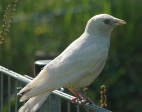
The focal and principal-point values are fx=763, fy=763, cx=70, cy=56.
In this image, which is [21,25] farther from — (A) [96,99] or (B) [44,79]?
(B) [44,79]

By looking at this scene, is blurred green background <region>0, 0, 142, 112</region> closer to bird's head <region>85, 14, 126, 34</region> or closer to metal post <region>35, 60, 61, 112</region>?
bird's head <region>85, 14, 126, 34</region>

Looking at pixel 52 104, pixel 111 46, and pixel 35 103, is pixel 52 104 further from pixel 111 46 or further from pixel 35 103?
pixel 111 46

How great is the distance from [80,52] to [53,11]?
11.8 ft

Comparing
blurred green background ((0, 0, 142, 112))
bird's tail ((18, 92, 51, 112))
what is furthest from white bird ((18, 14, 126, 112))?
blurred green background ((0, 0, 142, 112))

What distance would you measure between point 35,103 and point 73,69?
1.14 ft

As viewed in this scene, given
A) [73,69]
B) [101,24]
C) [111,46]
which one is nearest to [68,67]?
[73,69]

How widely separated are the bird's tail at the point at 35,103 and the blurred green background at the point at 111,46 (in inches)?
122

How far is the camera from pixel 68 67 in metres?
4.55

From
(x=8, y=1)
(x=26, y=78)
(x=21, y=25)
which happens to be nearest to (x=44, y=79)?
(x=26, y=78)

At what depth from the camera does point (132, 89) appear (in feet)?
25.4

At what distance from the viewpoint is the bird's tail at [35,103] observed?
4299 mm

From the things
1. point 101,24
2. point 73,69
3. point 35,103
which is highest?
point 101,24

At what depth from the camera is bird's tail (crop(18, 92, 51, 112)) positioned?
14.1 ft

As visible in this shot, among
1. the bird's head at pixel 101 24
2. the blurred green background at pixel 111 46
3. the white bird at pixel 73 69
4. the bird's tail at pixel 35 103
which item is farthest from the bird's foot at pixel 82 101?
the blurred green background at pixel 111 46
